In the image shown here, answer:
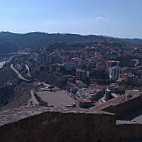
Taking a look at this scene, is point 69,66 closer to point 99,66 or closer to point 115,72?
point 99,66

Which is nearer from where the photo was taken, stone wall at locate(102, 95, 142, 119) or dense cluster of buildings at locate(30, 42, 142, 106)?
stone wall at locate(102, 95, 142, 119)

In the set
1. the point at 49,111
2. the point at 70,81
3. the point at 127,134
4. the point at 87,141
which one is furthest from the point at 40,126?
the point at 70,81

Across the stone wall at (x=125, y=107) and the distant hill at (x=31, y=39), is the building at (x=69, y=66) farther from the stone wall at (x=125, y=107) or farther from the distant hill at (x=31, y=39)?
the distant hill at (x=31, y=39)

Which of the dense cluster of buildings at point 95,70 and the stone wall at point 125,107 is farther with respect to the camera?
the dense cluster of buildings at point 95,70

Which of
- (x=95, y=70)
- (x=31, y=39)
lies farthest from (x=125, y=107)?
(x=31, y=39)

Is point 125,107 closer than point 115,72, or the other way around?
point 125,107

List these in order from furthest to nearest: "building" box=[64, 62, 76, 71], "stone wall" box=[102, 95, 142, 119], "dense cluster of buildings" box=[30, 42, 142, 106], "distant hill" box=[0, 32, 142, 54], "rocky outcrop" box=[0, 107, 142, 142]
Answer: "distant hill" box=[0, 32, 142, 54] → "building" box=[64, 62, 76, 71] → "dense cluster of buildings" box=[30, 42, 142, 106] → "stone wall" box=[102, 95, 142, 119] → "rocky outcrop" box=[0, 107, 142, 142]

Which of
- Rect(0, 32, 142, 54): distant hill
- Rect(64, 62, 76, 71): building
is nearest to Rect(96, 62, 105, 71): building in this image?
Rect(64, 62, 76, 71): building

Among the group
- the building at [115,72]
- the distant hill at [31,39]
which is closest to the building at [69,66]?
the building at [115,72]

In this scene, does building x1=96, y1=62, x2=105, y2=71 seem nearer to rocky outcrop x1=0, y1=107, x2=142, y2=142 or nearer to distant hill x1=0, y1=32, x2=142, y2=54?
rocky outcrop x1=0, y1=107, x2=142, y2=142

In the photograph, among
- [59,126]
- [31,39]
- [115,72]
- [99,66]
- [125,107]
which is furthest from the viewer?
[31,39]

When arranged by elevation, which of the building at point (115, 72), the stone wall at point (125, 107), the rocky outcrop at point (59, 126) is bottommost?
the building at point (115, 72)

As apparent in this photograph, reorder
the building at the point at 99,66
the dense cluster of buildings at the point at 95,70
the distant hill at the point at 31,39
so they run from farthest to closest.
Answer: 1. the distant hill at the point at 31,39
2. the building at the point at 99,66
3. the dense cluster of buildings at the point at 95,70

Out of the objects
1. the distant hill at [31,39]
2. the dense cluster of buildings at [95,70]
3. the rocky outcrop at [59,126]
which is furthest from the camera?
the distant hill at [31,39]
